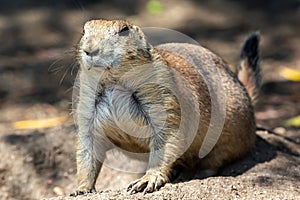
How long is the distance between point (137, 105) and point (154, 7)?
6.31 metres

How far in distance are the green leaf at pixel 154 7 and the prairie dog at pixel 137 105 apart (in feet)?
18.1

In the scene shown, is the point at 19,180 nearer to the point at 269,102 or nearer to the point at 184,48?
the point at 184,48

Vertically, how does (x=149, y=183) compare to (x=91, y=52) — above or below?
below

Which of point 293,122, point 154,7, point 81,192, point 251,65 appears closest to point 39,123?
point 251,65

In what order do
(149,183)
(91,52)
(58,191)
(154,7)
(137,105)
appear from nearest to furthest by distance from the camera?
(91,52)
(149,183)
(137,105)
(58,191)
(154,7)

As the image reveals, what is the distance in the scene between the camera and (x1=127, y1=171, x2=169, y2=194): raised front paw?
13.0 ft

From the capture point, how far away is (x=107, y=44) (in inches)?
152

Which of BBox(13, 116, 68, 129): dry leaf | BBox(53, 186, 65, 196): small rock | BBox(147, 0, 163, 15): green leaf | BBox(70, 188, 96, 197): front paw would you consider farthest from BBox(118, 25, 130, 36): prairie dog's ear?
BBox(147, 0, 163, 15): green leaf

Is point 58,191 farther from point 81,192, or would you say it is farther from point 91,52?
point 91,52

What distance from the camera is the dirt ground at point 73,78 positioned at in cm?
433

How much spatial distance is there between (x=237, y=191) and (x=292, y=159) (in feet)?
4.20

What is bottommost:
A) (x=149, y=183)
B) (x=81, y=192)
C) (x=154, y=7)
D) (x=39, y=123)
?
(x=39, y=123)

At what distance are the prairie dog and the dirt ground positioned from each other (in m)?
0.18

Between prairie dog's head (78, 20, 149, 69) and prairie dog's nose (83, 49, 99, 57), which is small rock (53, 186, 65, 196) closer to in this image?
prairie dog's head (78, 20, 149, 69)
